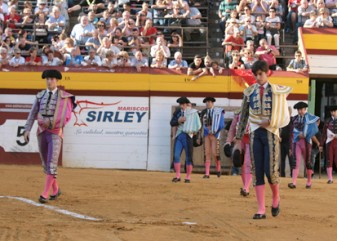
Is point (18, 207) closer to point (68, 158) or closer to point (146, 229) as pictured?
point (146, 229)

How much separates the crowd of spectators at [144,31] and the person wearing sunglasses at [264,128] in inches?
417

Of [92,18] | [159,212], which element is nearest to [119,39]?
[92,18]

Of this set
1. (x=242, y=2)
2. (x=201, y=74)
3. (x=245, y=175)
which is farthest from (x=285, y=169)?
(x=245, y=175)

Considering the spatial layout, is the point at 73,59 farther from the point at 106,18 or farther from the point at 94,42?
the point at 106,18

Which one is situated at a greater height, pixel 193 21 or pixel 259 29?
pixel 193 21

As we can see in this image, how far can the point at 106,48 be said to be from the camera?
868 inches

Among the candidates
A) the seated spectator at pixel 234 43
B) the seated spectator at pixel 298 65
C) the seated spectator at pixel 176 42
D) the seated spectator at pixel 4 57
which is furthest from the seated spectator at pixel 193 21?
the seated spectator at pixel 4 57

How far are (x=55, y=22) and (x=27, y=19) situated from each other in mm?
735

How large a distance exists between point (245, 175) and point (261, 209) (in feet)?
11.1

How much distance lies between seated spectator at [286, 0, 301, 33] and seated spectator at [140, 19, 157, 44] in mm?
3711

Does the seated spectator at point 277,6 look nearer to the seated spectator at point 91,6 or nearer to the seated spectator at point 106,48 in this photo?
the seated spectator at point 106,48

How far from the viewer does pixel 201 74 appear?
21.9 m

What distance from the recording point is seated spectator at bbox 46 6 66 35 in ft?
75.7

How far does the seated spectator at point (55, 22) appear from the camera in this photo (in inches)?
909
